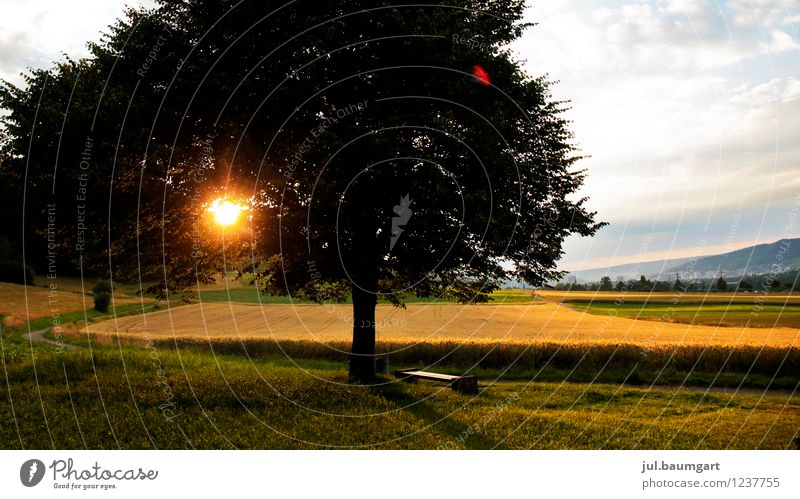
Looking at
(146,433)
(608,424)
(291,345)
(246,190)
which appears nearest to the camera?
(146,433)

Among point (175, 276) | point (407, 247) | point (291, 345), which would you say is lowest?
point (291, 345)

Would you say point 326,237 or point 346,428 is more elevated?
point 326,237

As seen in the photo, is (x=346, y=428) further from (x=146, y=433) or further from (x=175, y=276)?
(x=175, y=276)

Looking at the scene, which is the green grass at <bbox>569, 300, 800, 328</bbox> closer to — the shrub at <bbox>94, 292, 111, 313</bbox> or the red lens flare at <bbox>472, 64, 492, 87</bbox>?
the red lens flare at <bbox>472, 64, 492, 87</bbox>

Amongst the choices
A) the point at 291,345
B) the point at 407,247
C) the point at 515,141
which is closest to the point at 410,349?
the point at 291,345

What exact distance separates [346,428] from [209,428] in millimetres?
3248

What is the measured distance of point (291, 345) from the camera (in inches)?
1352

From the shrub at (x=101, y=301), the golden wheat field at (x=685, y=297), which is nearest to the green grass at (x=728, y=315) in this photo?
the golden wheat field at (x=685, y=297)

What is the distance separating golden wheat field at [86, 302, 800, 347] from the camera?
1555 inches

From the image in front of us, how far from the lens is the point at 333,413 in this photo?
15.2m

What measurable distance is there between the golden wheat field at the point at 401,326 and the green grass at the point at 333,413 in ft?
43.9
